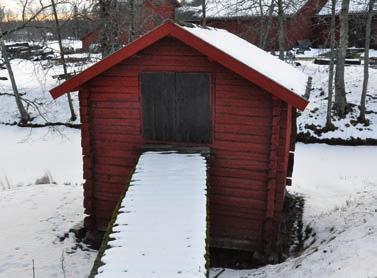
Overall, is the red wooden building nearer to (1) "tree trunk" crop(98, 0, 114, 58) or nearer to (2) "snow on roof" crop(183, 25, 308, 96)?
(2) "snow on roof" crop(183, 25, 308, 96)

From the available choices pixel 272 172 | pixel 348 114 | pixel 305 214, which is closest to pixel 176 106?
pixel 272 172

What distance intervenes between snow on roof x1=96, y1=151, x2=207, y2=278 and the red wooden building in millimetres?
711

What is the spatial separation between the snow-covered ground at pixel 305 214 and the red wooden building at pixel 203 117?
4.31 ft

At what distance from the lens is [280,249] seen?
8938 millimetres

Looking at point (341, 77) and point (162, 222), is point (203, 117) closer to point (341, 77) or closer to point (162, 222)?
point (162, 222)

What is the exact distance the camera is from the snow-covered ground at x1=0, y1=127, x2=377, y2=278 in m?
7.34

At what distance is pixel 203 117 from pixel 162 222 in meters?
2.91

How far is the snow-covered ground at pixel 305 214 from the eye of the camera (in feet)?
24.1

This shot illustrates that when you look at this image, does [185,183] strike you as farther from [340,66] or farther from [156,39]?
[340,66]

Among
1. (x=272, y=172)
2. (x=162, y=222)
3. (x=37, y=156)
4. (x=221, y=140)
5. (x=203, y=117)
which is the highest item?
(x=203, y=117)

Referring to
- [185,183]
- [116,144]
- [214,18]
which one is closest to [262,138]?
[185,183]

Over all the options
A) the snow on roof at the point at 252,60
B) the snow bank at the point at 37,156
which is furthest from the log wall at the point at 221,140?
the snow bank at the point at 37,156

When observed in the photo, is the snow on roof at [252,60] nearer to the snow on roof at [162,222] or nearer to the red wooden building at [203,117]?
the red wooden building at [203,117]

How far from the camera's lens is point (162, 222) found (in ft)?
21.1
